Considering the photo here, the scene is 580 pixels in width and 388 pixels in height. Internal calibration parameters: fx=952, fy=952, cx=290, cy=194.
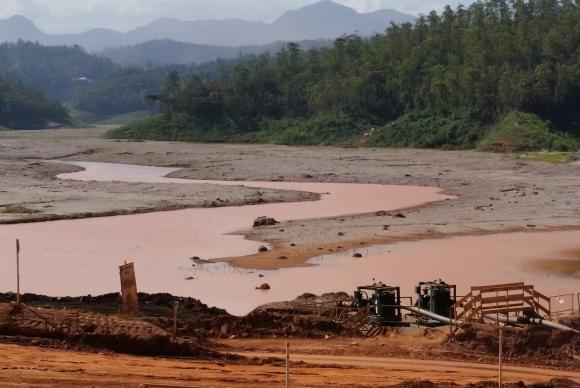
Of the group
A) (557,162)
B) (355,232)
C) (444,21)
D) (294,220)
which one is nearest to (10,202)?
(294,220)

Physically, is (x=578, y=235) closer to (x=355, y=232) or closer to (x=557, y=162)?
(x=355, y=232)

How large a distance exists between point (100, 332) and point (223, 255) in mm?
16733

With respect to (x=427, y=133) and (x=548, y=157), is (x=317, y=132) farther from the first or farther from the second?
(x=548, y=157)

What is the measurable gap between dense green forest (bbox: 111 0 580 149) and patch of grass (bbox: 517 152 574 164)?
362cm

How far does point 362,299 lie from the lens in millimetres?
21594

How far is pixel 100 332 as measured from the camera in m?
16.5

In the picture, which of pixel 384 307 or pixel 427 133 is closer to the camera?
pixel 384 307

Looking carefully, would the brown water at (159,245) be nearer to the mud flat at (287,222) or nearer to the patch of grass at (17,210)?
the mud flat at (287,222)

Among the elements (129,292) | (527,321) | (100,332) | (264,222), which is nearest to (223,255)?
(264,222)

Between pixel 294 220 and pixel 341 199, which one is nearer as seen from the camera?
pixel 294 220

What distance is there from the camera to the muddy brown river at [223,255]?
1072 inches

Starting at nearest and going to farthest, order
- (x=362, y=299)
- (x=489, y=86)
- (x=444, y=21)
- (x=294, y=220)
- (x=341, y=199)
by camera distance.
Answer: (x=362, y=299) < (x=294, y=220) < (x=341, y=199) < (x=489, y=86) < (x=444, y=21)

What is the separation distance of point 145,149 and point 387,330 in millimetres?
74548

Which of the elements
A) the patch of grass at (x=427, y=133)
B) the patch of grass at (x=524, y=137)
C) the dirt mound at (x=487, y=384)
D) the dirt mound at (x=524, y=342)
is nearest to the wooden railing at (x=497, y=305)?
the dirt mound at (x=524, y=342)
